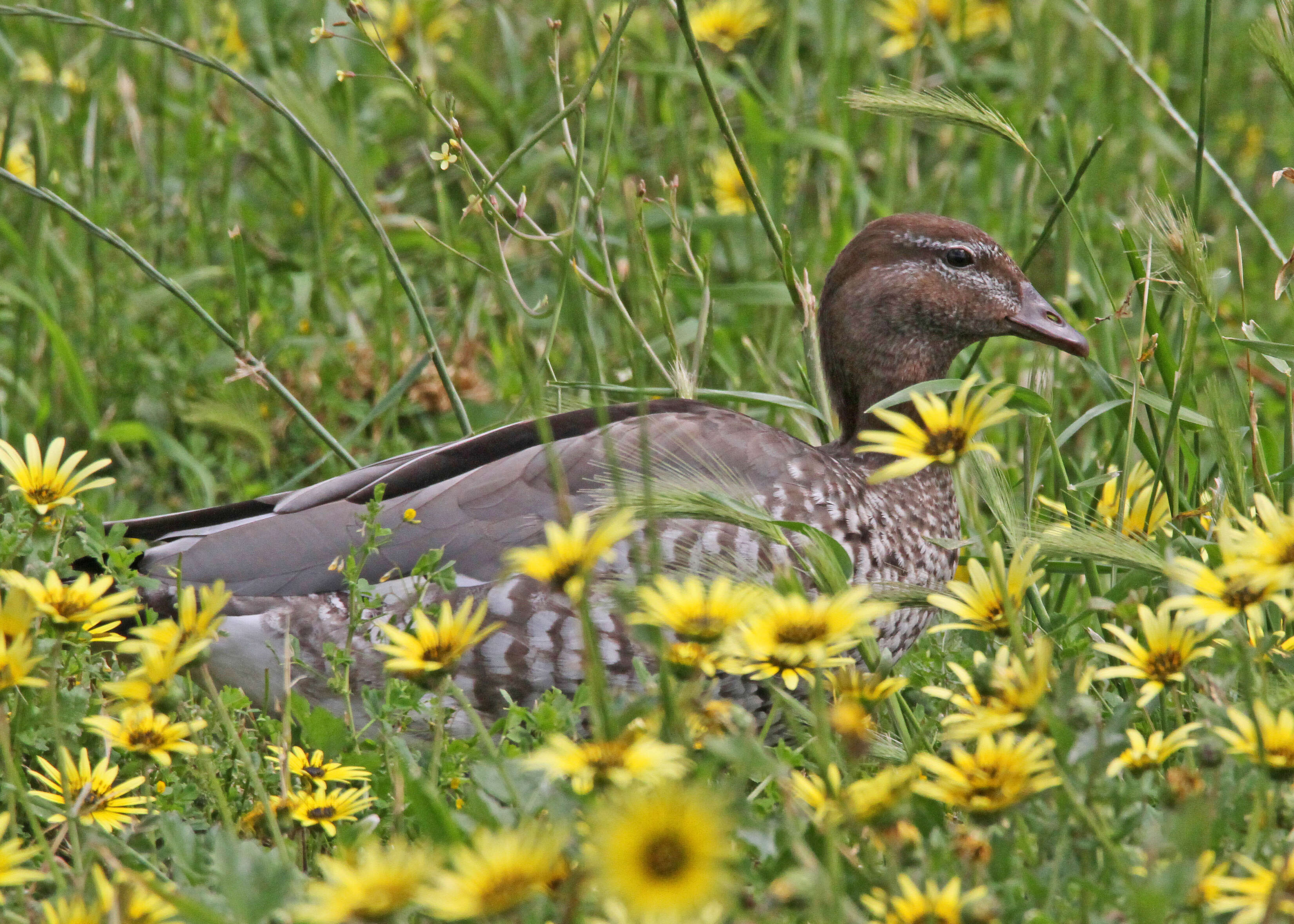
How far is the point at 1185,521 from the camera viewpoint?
2762 millimetres

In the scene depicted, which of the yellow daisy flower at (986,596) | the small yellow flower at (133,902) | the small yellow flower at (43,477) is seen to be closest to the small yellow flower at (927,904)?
the yellow daisy flower at (986,596)

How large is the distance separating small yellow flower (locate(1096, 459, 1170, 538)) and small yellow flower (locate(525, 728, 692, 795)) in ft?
3.55

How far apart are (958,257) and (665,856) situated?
2195 mm

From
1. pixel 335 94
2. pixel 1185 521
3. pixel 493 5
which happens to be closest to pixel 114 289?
pixel 335 94

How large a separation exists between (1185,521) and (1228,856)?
116 cm

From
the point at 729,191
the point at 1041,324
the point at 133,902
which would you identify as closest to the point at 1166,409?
the point at 1041,324

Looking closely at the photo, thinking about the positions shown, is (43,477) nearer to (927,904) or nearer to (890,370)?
(927,904)

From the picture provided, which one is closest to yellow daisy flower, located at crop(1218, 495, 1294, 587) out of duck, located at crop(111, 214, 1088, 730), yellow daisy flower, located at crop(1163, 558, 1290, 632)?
yellow daisy flower, located at crop(1163, 558, 1290, 632)

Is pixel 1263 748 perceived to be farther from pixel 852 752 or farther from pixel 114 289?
pixel 114 289

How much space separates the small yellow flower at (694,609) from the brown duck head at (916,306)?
5.46 ft

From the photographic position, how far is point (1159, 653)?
175 centimetres

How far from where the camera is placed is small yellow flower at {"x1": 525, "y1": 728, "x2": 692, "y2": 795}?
1.50m

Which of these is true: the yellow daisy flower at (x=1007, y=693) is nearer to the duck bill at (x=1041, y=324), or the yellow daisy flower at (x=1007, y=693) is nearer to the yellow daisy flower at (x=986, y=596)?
the yellow daisy flower at (x=986, y=596)

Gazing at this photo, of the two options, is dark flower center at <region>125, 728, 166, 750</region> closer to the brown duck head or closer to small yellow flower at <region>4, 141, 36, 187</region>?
the brown duck head
